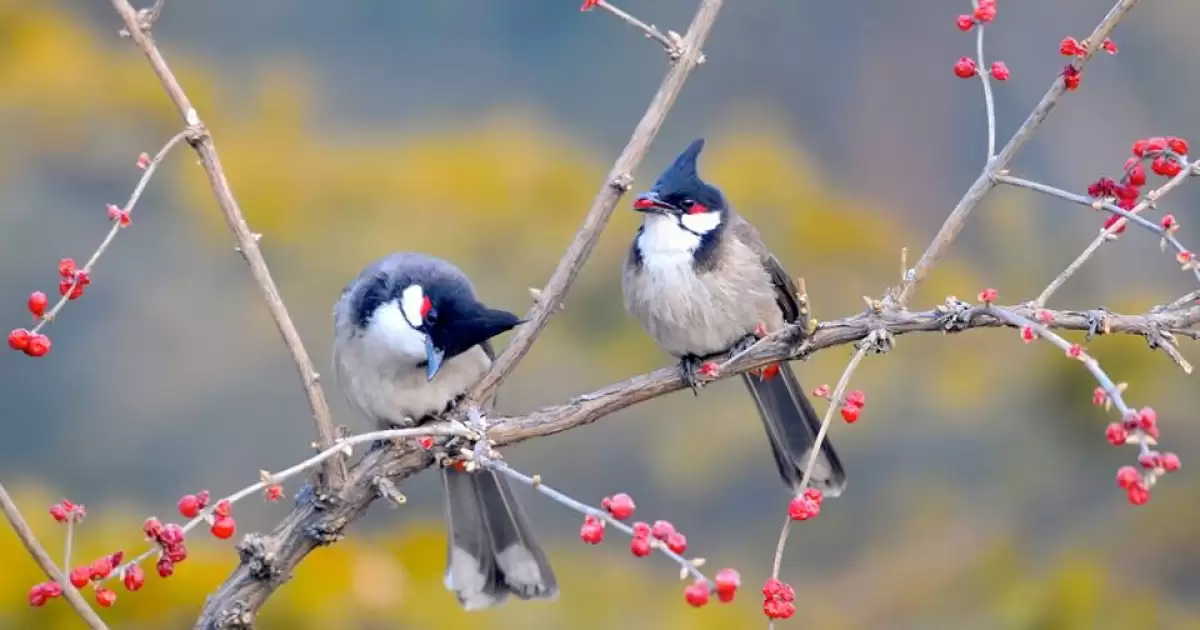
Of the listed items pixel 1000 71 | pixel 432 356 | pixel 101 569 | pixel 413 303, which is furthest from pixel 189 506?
pixel 1000 71

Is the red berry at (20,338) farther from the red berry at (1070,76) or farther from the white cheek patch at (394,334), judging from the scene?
the red berry at (1070,76)

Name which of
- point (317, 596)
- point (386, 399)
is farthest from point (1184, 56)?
point (317, 596)

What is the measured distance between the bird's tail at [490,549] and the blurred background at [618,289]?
66 cm

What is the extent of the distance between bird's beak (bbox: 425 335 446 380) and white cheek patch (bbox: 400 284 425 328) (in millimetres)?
62

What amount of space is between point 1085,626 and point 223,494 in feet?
6.28

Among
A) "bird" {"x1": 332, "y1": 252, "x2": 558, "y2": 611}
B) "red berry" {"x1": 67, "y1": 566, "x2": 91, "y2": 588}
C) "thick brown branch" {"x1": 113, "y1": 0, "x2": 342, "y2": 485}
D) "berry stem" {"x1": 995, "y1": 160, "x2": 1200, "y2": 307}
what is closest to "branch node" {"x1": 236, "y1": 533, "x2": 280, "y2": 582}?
"thick brown branch" {"x1": 113, "y1": 0, "x2": 342, "y2": 485}

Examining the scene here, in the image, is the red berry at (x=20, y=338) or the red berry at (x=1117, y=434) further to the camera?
the red berry at (x=20, y=338)

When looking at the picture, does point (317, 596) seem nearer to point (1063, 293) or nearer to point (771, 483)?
point (771, 483)

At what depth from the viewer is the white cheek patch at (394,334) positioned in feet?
6.99

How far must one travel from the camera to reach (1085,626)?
9.79ft

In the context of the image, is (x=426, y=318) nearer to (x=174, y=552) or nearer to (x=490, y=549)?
(x=490, y=549)

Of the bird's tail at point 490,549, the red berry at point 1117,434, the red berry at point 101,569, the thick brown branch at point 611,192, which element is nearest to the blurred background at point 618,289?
the bird's tail at point 490,549

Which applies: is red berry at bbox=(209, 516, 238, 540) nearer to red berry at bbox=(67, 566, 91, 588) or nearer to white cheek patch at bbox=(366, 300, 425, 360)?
red berry at bbox=(67, 566, 91, 588)

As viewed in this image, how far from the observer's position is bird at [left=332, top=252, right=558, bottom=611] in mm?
2148
